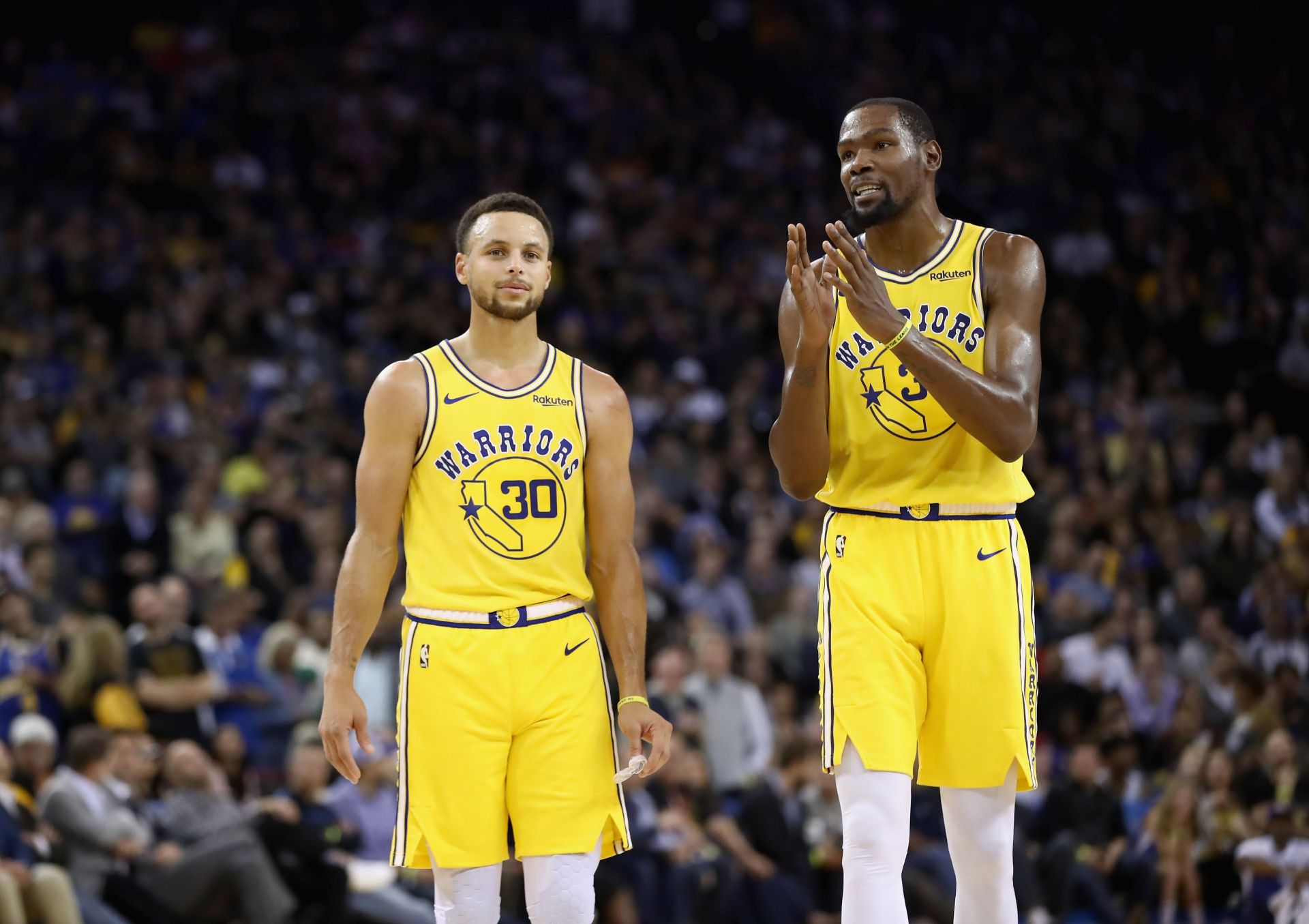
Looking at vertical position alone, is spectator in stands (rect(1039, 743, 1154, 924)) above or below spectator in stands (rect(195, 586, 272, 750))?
below

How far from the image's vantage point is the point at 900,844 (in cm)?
467

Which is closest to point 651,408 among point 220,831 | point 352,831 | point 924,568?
point 352,831

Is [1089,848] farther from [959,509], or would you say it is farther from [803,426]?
[803,426]

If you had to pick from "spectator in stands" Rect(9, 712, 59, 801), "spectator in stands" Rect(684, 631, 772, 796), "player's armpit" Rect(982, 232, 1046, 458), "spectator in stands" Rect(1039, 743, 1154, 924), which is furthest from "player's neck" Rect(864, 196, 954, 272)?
"spectator in stands" Rect(684, 631, 772, 796)

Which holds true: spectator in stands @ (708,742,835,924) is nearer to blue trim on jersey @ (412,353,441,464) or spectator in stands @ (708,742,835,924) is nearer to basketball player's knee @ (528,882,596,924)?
basketball player's knee @ (528,882,596,924)

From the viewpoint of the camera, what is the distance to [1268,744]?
437 inches

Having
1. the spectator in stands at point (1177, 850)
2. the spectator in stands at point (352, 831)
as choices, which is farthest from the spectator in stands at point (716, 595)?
the spectator in stands at point (1177, 850)

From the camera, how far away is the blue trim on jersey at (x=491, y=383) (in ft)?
16.2

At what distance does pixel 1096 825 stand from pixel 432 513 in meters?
7.29

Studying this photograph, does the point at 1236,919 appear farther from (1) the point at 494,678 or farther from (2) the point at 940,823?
(1) the point at 494,678

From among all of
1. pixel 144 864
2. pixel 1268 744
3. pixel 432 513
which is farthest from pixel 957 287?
pixel 1268 744

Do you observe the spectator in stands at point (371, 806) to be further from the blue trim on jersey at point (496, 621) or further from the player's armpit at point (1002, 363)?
the player's armpit at point (1002, 363)

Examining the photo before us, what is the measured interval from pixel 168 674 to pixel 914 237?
22.7 feet

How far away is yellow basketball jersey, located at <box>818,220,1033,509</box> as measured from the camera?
4.99m
